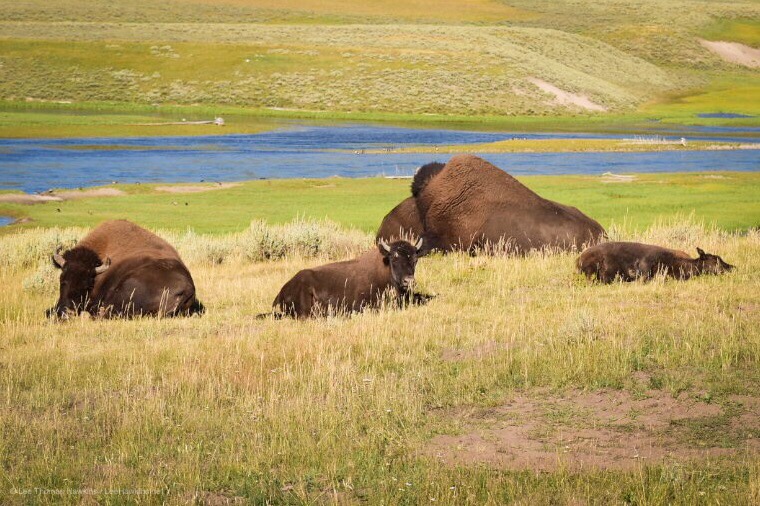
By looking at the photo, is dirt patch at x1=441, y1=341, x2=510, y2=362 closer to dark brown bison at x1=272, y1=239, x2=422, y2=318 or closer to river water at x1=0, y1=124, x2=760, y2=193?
dark brown bison at x1=272, y1=239, x2=422, y2=318

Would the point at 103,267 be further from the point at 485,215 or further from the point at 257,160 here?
the point at 257,160

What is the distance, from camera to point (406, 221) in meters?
16.0

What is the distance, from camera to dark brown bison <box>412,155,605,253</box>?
51.0ft

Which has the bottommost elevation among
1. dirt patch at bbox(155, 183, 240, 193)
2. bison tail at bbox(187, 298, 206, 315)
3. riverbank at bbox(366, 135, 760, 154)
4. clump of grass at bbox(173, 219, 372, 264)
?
riverbank at bbox(366, 135, 760, 154)

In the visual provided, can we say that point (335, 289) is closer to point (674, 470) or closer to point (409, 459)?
point (409, 459)

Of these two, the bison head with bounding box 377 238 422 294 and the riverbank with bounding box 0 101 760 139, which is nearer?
the bison head with bounding box 377 238 422 294

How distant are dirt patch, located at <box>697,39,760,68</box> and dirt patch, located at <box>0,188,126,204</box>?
97904mm

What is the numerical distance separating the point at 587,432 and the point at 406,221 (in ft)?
30.2

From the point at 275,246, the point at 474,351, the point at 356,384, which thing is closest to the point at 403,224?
the point at 275,246

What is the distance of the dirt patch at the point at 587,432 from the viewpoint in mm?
6449

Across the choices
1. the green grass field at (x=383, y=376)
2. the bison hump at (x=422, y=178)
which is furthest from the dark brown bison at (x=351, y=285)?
the bison hump at (x=422, y=178)

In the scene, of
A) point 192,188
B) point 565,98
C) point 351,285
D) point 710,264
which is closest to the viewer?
point 351,285

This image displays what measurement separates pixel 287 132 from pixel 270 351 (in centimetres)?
4736

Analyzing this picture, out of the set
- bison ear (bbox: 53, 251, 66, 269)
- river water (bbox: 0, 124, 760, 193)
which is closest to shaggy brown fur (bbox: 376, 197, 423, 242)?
bison ear (bbox: 53, 251, 66, 269)
